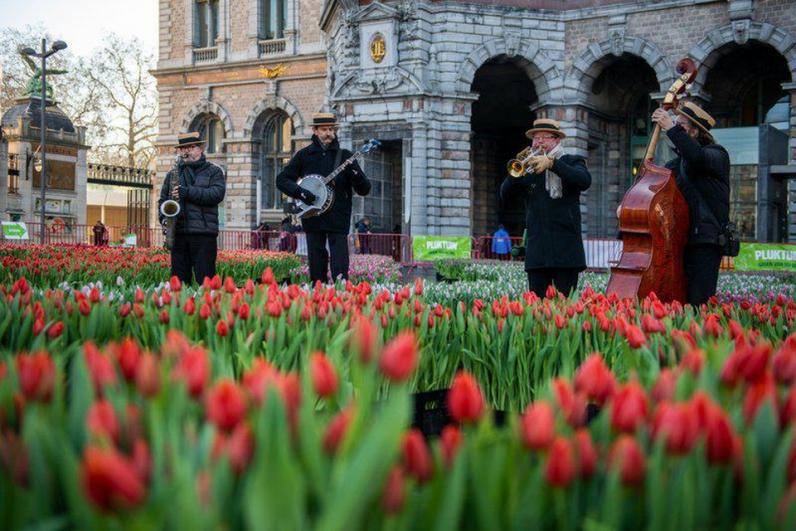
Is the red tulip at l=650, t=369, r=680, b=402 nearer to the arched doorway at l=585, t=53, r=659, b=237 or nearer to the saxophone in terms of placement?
the saxophone

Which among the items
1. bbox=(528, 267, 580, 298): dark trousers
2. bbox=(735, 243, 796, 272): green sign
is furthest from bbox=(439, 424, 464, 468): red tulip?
bbox=(735, 243, 796, 272): green sign

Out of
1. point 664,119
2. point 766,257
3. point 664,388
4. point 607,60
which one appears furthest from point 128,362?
point 607,60

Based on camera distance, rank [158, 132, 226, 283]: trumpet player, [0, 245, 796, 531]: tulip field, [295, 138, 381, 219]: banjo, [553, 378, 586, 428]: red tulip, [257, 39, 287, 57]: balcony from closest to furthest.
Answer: [0, 245, 796, 531]: tulip field → [553, 378, 586, 428]: red tulip → [158, 132, 226, 283]: trumpet player → [295, 138, 381, 219]: banjo → [257, 39, 287, 57]: balcony

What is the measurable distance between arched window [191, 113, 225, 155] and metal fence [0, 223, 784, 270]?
445 cm

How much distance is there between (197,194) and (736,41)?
18925 millimetres

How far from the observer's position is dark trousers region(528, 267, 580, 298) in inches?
276

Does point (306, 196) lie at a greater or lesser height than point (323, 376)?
greater

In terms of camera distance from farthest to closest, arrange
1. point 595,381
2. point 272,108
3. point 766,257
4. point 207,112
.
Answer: point 207,112 < point 272,108 < point 766,257 < point 595,381

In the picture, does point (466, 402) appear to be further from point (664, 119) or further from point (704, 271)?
point (704, 271)

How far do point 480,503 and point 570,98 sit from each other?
966 inches

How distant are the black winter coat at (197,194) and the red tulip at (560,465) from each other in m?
7.66

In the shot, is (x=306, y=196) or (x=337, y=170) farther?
(x=337, y=170)

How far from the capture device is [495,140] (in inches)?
1339

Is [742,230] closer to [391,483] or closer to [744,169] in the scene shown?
[744,169]
